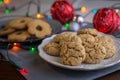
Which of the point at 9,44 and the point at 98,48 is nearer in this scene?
the point at 98,48

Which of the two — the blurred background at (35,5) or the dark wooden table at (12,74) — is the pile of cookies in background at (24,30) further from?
the blurred background at (35,5)

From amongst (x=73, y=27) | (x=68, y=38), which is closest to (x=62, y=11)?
(x=73, y=27)

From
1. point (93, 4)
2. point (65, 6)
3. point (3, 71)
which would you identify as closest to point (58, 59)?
point (3, 71)

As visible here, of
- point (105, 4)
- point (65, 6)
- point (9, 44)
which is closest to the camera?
point (9, 44)

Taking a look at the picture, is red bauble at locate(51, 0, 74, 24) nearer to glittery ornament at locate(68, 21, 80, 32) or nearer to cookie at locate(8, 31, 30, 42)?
glittery ornament at locate(68, 21, 80, 32)

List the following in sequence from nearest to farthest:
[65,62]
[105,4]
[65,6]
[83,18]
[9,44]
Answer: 1. [65,62]
2. [9,44]
3. [65,6]
4. [83,18]
5. [105,4]

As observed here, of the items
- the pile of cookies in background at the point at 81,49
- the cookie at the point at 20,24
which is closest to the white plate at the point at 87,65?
the pile of cookies in background at the point at 81,49

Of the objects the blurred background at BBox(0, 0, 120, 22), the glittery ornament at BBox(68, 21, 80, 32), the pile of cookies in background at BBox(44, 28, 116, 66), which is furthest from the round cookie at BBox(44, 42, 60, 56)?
the blurred background at BBox(0, 0, 120, 22)

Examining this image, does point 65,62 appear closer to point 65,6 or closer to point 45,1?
point 65,6
